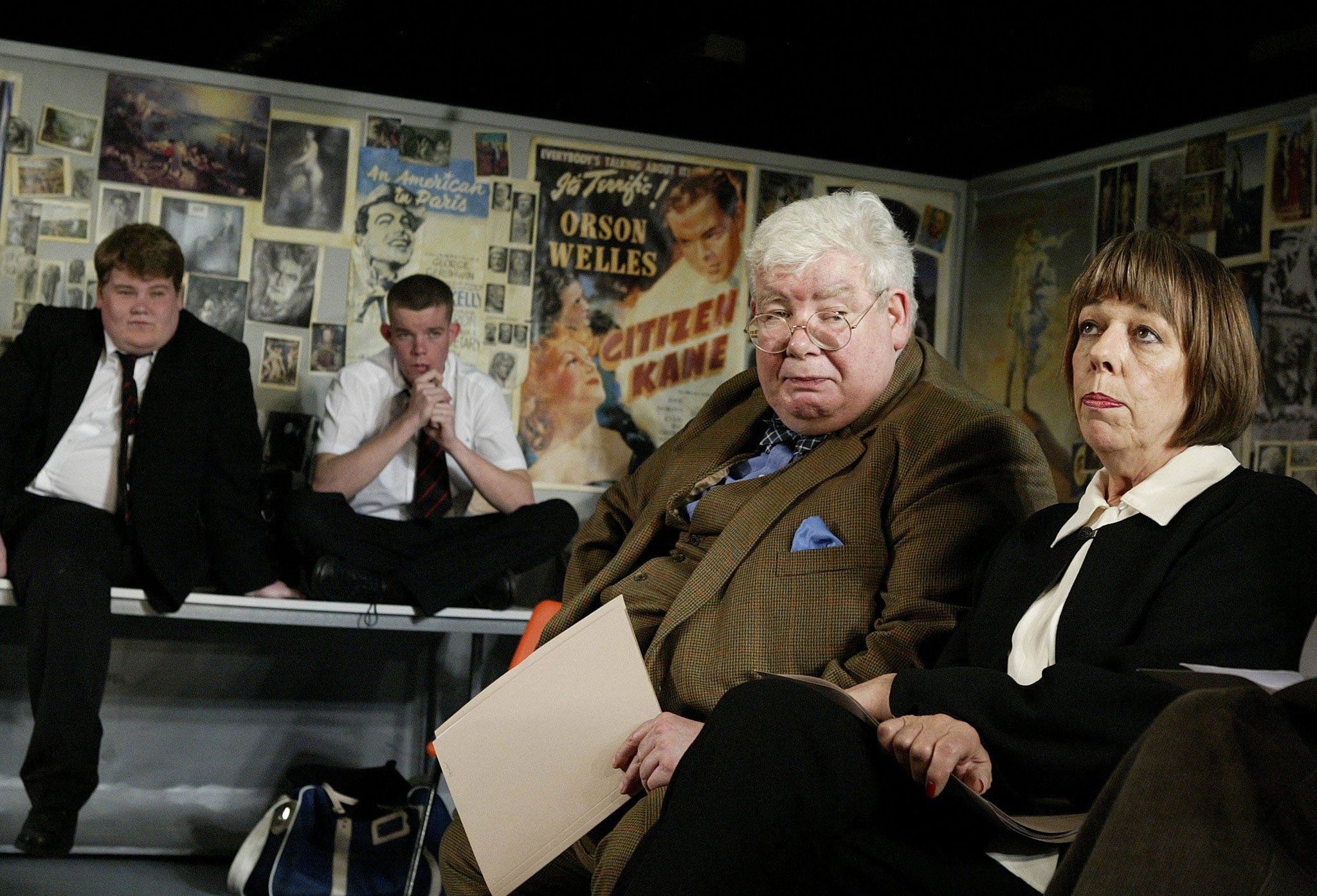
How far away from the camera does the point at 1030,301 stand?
429 cm

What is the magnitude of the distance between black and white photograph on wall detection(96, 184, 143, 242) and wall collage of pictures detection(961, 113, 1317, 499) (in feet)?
8.70

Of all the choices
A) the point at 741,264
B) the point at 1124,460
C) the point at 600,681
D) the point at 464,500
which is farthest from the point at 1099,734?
the point at 741,264

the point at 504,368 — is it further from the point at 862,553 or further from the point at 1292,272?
the point at 862,553

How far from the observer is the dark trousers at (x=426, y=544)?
3.55 metres

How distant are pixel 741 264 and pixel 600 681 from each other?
2788mm

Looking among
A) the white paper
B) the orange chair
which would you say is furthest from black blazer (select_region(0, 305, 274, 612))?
the white paper

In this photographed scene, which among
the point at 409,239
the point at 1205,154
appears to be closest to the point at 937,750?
the point at 1205,154

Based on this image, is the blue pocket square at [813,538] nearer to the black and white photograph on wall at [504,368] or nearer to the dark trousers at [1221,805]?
the dark trousers at [1221,805]

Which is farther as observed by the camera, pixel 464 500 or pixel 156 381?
pixel 464 500

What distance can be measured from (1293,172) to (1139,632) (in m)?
2.33

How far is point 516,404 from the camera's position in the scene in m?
4.16

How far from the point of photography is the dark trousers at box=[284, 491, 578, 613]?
355cm

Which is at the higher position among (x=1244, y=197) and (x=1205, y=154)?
(x=1205, y=154)

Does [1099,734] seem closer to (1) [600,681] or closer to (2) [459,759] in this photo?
(1) [600,681]
